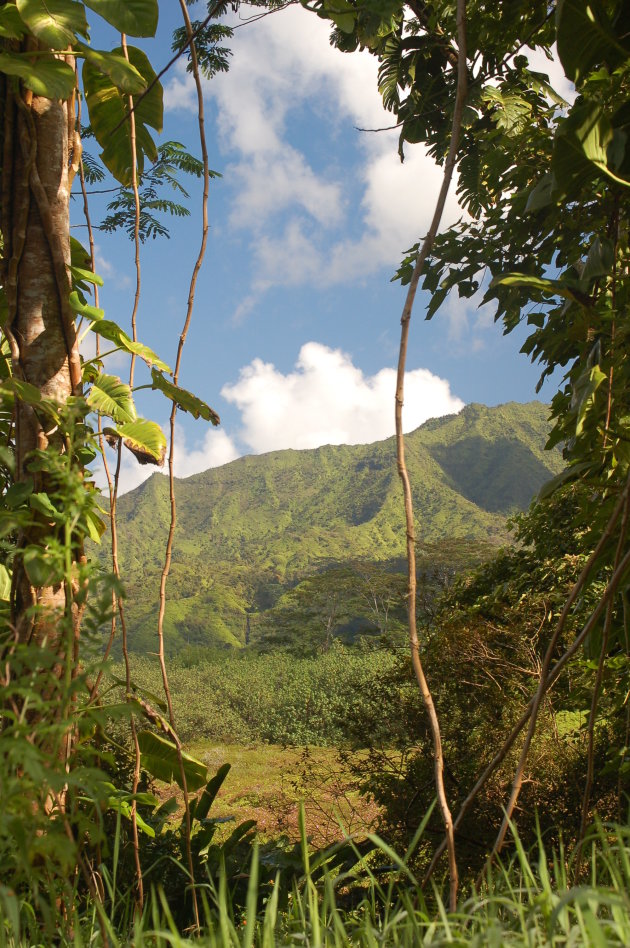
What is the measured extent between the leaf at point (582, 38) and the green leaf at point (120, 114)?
0.94 metres

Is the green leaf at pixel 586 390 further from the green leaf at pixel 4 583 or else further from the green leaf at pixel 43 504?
the green leaf at pixel 4 583

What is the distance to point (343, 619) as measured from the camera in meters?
32.9

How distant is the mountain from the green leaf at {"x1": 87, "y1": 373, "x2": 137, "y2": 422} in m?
42.5

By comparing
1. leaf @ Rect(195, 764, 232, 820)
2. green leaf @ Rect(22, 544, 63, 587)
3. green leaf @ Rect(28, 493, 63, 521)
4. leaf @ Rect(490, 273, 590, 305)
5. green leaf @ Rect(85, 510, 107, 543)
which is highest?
leaf @ Rect(490, 273, 590, 305)

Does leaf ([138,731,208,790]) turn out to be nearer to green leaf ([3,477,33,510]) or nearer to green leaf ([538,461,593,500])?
green leaf ([3,477,33,510])

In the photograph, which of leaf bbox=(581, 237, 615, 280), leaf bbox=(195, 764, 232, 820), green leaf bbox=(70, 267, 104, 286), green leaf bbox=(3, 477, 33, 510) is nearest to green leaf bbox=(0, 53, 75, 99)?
green leaf bbox=(70, 267, 104, 286)

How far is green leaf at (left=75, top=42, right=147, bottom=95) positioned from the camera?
1.21m

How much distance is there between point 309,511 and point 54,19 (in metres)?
79.5

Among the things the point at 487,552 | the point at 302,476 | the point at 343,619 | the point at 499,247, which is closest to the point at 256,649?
the point at 343,619

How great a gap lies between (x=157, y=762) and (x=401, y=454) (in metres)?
1.07

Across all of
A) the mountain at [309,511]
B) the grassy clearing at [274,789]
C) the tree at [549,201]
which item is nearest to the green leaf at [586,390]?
the tree at [549,201]

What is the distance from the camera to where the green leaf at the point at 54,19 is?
1084 millimetres

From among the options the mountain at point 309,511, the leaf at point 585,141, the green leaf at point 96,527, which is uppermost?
the mountain at point 309,511

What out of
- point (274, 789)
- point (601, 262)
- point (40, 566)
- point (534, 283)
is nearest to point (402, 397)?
point (534, 283)
